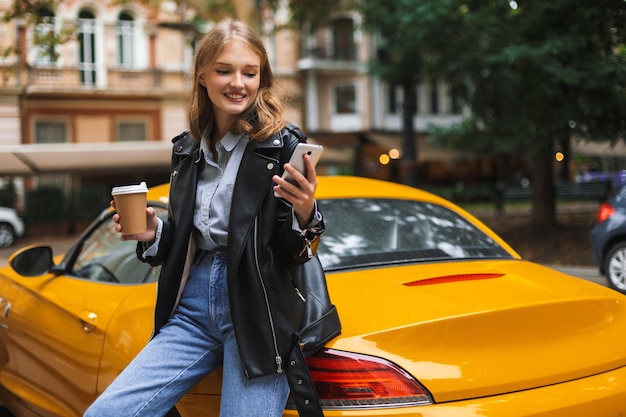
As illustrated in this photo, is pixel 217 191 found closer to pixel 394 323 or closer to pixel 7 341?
pixel 394 323

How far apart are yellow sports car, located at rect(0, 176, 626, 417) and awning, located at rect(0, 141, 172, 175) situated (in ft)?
59.1

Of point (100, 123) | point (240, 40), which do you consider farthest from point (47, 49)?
point (100, 123)

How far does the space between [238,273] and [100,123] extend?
28126mm

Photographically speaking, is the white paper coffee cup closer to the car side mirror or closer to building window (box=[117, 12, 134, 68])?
the car side mirror

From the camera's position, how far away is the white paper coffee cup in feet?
7.11

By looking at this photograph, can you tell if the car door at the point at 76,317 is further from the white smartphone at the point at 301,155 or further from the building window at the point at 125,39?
the building window at the point at 125,39

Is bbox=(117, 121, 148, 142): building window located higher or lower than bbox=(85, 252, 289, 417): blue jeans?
higher

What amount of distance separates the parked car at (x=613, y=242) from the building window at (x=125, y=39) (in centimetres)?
2414

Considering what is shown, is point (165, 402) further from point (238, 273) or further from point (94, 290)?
point (94, 290)

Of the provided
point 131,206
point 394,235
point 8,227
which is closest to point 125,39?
point 8,227

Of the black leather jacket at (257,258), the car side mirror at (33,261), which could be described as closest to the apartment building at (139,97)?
the car side mirror at (33,261)

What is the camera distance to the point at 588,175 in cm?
3669

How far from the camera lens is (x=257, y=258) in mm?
2090

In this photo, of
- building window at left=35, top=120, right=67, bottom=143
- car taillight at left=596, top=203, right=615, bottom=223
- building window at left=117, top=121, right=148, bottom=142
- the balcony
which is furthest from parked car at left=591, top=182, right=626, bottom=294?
building window at left=35, top=120, right=67, bottom=143
